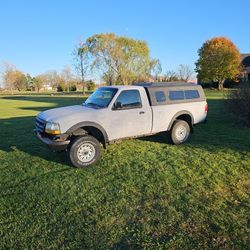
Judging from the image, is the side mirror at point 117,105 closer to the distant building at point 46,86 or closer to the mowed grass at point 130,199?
the mowed grass at point 130,199

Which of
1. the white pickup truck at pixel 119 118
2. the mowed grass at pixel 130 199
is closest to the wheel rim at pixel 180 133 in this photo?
the white pickup truck at pixel 119 118

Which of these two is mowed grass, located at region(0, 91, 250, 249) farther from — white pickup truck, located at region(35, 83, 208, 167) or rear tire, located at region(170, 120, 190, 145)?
white pickup truck, located at region(35, 83, 208, 167)

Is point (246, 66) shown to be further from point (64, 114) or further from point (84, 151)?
point (84, 151)

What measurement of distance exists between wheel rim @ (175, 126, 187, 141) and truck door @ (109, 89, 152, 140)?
1088 mm

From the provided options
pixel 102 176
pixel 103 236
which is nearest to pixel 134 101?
pixel 102 176

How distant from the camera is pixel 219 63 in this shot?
4850 centimetres

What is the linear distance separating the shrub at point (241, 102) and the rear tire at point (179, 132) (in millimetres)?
3698

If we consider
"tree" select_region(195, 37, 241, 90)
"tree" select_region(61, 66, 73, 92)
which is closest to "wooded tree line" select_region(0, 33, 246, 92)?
"tree" select_region(195, 37, 241, 90)

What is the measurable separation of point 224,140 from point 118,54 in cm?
4207

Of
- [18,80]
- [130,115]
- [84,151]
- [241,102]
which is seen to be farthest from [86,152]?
[18,80]

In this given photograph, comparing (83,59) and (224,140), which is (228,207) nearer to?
(224,140)

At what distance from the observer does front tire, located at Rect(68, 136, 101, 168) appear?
630 cm

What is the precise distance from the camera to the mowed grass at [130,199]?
362cm

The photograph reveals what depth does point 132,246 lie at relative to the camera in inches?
136
